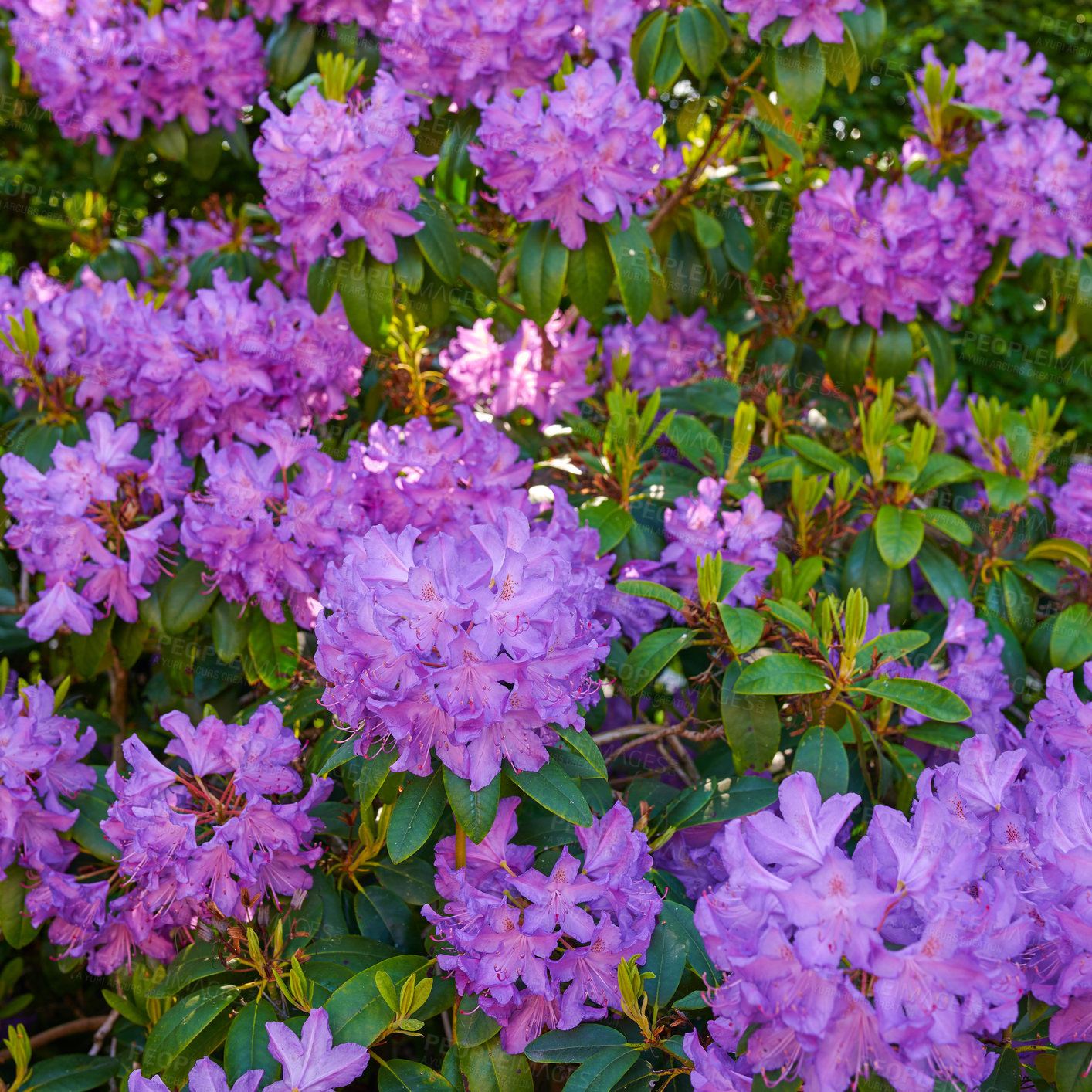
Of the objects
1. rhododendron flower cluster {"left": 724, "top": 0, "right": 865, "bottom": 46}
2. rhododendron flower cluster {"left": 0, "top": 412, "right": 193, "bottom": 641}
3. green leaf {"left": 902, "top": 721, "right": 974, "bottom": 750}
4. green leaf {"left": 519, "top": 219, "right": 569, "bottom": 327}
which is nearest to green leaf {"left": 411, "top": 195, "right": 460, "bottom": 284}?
green leaf {"left": 519, "top": 219, "right": 569, "bottom": 327}

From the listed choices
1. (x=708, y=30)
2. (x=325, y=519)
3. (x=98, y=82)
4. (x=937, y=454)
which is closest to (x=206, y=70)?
(x=98, y=82)

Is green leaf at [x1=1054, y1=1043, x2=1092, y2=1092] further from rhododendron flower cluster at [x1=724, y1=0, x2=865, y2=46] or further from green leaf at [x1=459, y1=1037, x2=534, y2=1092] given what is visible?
rhododendron flower cluster at [x1=724, y1=0, x2=865, y2=46]

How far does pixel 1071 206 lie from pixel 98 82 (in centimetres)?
206

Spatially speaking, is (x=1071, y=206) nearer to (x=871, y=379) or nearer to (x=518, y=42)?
(x=871, y=379)

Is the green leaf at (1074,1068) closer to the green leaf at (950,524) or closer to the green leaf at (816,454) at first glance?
the green leaf at (950,524)

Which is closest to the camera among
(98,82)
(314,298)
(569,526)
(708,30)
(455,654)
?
(455,654)

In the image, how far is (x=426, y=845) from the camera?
1.48 metres

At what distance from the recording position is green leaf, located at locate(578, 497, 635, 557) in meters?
1.59

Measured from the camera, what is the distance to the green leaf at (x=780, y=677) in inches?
50.8

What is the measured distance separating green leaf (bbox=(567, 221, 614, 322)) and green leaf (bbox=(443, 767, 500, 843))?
0.94 m

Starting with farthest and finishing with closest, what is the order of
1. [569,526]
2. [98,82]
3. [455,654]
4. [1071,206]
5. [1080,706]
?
[98,82] < [1071,206] < [569,526] < [1080,706] < [455,654]

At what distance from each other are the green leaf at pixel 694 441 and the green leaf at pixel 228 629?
2.58 feet

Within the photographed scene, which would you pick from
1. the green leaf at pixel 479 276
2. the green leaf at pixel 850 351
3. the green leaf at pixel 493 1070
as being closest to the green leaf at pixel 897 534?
the green leaf at pixel 850 351

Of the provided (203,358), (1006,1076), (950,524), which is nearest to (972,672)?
(950,524)
